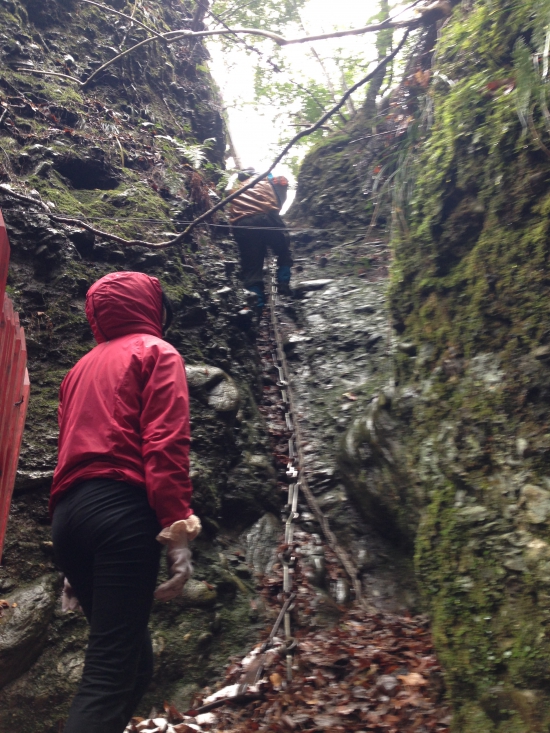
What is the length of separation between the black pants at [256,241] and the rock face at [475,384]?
3242 millimetres

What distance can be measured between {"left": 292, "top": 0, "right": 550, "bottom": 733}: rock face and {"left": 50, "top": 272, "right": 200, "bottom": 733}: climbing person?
1544 mm

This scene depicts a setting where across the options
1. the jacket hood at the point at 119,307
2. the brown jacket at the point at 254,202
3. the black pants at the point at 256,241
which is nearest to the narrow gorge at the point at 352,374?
the black pants at the point at 256,241

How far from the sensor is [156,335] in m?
2.91

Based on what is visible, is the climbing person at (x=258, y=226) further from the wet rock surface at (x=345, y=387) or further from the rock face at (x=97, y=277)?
the wet rock surface at (x=345, y=387)

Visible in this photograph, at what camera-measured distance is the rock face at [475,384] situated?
263 cm

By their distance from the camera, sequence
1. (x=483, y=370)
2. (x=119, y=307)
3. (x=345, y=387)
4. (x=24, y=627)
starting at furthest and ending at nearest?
(x=345, y=387) → (x=483, y=370) → (x=24, y=627) → (x=119, y=307)

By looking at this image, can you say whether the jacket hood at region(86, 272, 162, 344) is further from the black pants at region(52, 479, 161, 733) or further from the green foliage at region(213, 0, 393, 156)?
the green foliage at region(213, 0, 393, 156)

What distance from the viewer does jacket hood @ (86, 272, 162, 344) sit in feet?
9.14

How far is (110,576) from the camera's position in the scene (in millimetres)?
2209

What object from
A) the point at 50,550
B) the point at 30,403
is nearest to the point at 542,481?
the point at 50,550

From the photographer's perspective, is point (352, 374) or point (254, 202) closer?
point (352, 374)

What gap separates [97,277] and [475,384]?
377cm

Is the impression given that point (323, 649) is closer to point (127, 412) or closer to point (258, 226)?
point (127, 412)

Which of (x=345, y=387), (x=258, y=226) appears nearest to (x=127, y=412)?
(x=345, y=387)
